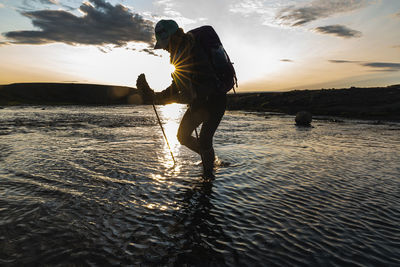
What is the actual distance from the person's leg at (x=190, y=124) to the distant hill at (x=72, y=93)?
133 meters

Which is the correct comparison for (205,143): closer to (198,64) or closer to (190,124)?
(190,124)

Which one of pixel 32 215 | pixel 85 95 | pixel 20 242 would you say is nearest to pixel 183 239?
pixel 20 242

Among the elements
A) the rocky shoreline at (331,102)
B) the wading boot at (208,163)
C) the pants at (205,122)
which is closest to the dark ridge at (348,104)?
the rocky shoreline at (331,102)

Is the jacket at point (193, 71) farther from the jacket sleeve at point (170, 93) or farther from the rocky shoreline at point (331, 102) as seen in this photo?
the rocky shoreline at point (331, 102)

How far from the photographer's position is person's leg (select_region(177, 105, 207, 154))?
20.1ft

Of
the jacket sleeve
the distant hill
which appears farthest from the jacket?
the distant hill

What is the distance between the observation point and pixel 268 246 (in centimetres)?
337

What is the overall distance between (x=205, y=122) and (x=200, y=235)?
3168mm

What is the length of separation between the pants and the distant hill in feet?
436

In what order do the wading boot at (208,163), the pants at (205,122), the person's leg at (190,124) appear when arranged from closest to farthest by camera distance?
1. the pants at (205,122)
2. the person's leg at (190,124)
3. the wading boot at (208,163)

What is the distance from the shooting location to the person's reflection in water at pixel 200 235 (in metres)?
3.01

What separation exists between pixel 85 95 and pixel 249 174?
17274 cm

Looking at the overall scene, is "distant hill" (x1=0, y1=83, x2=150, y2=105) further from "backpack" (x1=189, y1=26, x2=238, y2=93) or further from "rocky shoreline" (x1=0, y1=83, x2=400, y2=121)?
"backpack" (x1=189, y1=26, x2=238, y2=93)

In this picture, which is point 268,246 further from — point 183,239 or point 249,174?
point 249,174
